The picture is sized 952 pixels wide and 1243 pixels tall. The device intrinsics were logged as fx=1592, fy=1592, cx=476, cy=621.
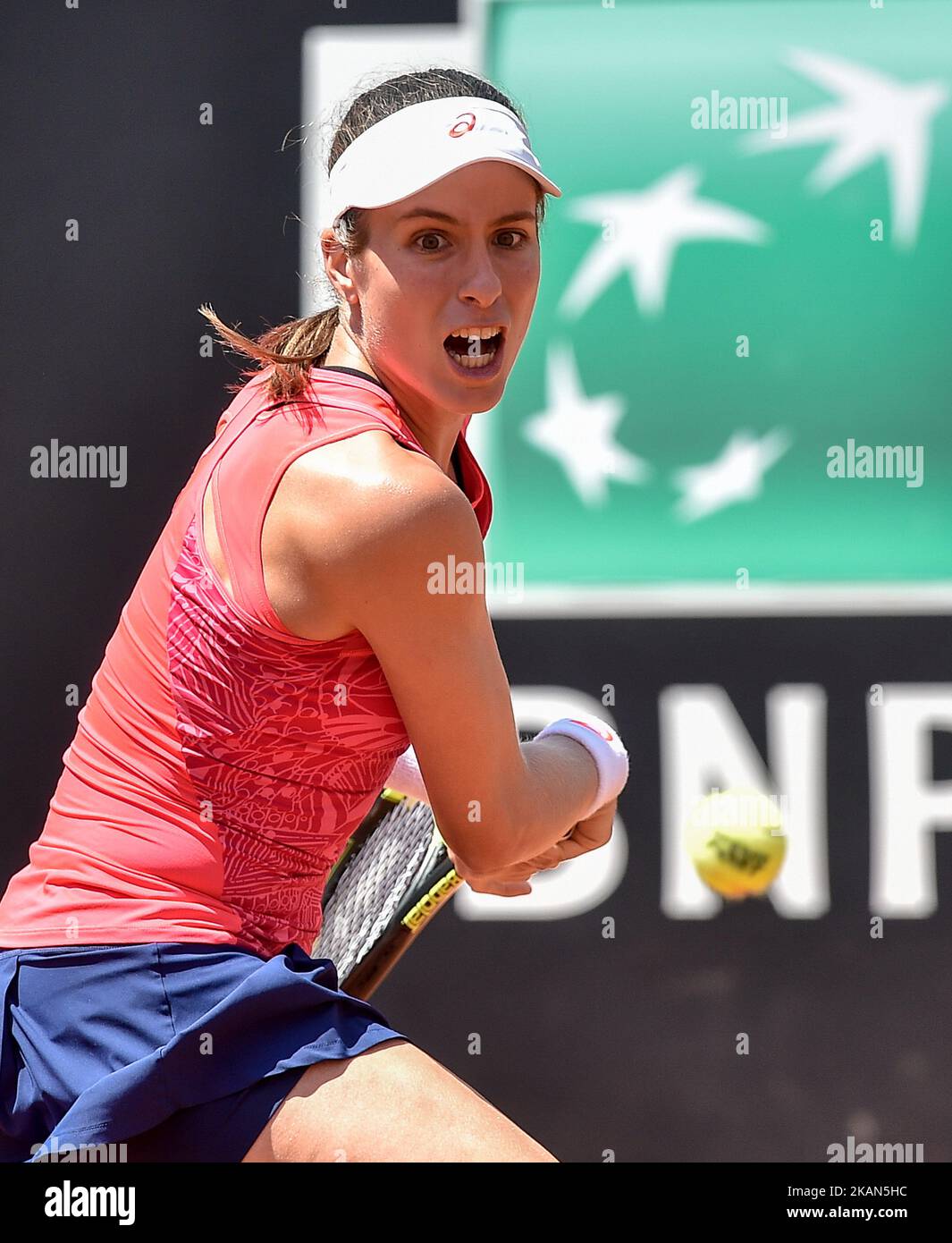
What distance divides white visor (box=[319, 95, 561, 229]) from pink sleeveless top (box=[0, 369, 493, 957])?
0.22 metres

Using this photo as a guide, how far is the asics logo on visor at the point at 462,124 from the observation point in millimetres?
1720

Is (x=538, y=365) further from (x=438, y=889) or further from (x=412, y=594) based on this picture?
(x=412, y=594)

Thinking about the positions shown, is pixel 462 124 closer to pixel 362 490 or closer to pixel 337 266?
pixel 337 266

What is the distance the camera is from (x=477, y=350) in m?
1.76

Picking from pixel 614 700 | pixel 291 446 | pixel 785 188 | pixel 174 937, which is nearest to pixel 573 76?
pixel 785 188

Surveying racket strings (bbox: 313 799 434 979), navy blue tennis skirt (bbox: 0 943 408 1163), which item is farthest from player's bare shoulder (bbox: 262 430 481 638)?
racket strings (bbox: 313 799 434 979)

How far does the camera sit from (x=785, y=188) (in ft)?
11.2

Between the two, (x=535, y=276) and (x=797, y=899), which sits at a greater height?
(x=535, y=276)

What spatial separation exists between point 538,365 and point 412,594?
6.52ft

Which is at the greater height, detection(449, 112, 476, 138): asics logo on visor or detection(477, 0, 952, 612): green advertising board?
detection(477, 0, 952, 612): green advertising board

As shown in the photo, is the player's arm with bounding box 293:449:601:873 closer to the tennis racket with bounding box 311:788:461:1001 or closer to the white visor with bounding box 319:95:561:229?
the white visor with bounding box 319:95:561:229

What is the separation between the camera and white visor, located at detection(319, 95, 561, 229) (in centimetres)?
170

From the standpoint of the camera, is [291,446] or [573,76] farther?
[573,76]
